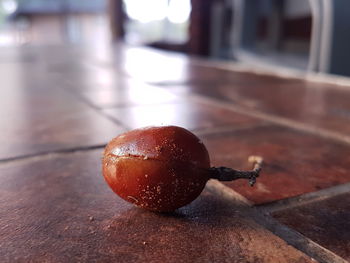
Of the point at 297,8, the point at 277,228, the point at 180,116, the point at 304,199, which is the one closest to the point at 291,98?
the point at 180,116

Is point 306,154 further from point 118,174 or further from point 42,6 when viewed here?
point 42,6

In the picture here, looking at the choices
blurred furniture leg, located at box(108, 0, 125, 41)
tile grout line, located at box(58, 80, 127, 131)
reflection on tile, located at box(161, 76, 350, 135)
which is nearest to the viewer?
tile grout line, located at box(58, 80, 127, 131)

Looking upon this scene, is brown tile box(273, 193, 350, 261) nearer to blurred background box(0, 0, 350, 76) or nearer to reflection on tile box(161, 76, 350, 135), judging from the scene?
reflection on tile box(161, 76, 350, 135)

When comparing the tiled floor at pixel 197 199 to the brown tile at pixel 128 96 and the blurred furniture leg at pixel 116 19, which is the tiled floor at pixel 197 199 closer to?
the brown tile at pixel 128 96

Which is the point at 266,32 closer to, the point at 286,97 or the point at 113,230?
the point at 286,97

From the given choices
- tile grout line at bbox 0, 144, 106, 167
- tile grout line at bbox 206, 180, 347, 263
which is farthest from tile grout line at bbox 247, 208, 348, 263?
tile grout line at bbox 0, 144, 106, 167
